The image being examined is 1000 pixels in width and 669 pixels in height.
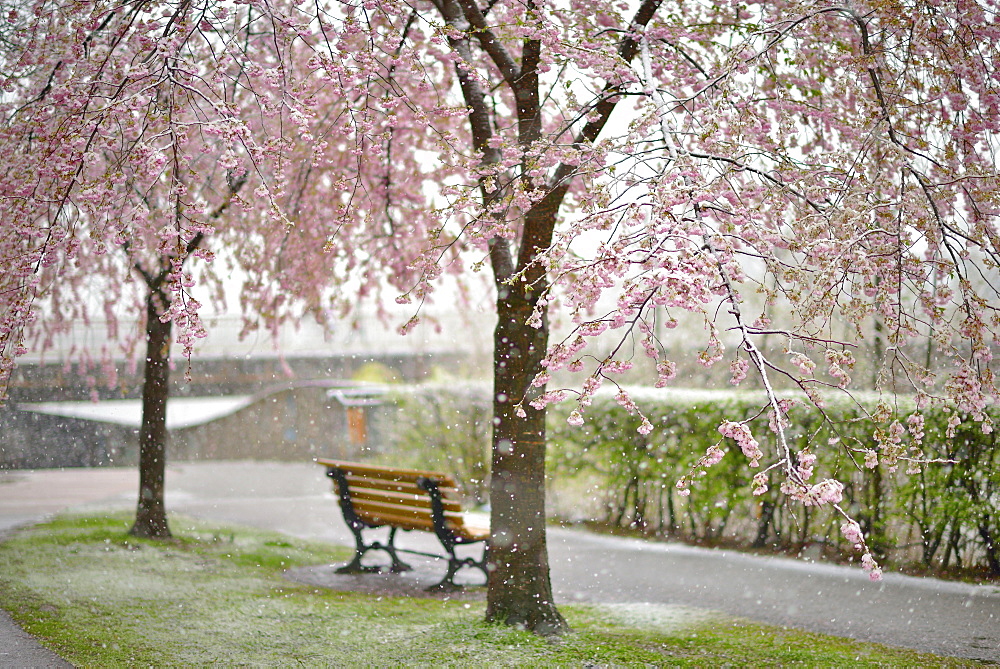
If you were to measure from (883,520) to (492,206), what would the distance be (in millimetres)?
4743

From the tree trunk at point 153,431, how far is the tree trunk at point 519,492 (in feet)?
13.4

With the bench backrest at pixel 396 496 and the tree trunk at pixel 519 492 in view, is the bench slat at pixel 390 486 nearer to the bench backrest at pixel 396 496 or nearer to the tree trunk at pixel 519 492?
the bench backrest at pixel 396 496

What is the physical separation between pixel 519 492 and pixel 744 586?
2403 millimetres

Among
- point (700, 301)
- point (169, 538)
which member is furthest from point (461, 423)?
point (700, 301)

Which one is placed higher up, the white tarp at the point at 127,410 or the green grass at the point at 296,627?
the white tarp at the point at 127,410

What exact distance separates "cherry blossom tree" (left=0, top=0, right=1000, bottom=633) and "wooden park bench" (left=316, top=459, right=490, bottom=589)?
110 centimetres

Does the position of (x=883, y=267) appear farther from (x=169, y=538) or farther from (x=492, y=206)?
(x=169, y=538)

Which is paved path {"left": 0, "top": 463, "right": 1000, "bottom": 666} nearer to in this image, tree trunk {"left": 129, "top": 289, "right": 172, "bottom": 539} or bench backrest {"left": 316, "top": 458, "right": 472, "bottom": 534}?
bench backrest {"left": 316, "top": 458, "right": 472, "bottom": 534}

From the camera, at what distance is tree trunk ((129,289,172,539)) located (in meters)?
7.77

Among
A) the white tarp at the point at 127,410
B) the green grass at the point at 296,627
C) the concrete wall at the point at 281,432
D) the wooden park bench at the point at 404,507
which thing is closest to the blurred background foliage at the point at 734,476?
the green grass at the point at 296,627

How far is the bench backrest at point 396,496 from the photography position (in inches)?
239

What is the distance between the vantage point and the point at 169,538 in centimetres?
788

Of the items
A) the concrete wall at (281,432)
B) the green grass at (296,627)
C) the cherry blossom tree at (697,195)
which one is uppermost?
the cherry blossom tree at (697,195)

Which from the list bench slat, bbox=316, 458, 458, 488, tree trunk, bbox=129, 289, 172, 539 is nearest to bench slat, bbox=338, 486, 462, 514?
bench slat, bbox=316, 458, 458, 488
